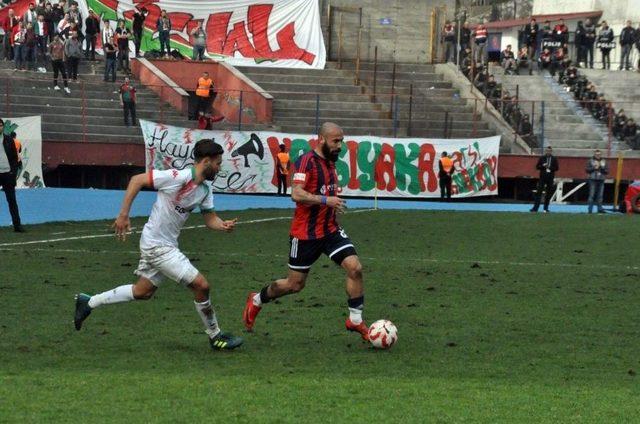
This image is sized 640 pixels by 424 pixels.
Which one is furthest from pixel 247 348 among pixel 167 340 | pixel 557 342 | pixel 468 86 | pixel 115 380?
pixel 468 86

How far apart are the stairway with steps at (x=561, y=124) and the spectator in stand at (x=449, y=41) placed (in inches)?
135

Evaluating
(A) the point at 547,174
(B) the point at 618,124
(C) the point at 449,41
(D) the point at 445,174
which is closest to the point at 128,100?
(D) the point at 445,174

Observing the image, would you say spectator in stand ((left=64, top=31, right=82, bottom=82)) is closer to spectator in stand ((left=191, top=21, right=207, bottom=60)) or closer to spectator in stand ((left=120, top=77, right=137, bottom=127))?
spectator in stand ((left=120, top=77, right=137, bottom=127))

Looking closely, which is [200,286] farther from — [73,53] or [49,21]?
[49,21]

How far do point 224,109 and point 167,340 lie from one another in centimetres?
3009

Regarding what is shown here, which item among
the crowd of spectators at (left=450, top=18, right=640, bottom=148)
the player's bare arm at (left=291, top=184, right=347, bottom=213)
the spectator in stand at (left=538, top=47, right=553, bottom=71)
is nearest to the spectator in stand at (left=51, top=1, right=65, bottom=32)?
the crowd of spectators at (left=450, top=18, right=640, bottom=148)

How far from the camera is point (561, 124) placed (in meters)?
43.9

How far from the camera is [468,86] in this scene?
46375mm

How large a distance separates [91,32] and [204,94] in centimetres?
503

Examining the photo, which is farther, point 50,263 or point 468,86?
point 468,86

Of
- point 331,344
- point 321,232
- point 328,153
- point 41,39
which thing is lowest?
point 331,344

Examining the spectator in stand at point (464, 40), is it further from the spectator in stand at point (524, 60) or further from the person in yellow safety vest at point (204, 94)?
the person in yellow safety vest at point (204, 94)

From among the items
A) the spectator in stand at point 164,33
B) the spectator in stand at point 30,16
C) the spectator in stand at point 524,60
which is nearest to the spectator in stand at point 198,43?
the spectator in stand at point 164,33

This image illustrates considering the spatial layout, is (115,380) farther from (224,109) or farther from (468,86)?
(468,86)
